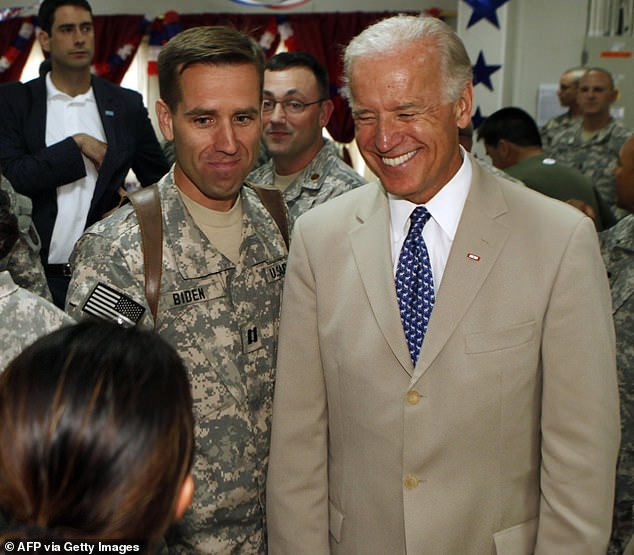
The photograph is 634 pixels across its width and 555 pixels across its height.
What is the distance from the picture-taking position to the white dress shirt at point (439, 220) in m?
1.79

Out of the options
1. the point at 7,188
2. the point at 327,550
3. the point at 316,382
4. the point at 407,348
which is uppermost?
the point at 7,188

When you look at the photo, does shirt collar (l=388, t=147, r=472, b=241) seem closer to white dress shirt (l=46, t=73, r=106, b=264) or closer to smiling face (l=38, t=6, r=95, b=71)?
white dress shirt (l=46, t=73, r=106, b=264)

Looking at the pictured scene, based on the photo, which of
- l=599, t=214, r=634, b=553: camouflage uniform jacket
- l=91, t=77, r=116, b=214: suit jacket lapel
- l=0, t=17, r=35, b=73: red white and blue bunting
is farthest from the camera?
l=0, t=17, r=35, b=73: red white and blue bunting

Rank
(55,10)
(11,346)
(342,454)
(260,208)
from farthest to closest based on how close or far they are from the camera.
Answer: (55,10), (260,208), (342,454), (11,346)

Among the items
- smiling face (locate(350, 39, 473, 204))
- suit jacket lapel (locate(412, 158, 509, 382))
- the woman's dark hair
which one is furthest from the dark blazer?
the woman's dark hair

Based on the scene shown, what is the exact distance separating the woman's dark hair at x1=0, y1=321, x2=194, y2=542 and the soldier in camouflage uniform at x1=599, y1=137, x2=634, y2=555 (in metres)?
2.20

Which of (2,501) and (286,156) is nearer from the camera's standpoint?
(2,501)

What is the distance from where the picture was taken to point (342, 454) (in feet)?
6.03

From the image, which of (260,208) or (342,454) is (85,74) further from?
(342,454)

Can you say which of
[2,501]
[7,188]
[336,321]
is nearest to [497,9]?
[7,188]

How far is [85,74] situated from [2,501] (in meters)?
2.88

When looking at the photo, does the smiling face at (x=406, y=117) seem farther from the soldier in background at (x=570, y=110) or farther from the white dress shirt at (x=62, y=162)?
the soldier in background at (x=570, y=110)

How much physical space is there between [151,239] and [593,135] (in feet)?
15.8

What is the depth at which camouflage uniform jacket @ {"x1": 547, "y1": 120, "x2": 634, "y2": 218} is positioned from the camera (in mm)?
5551
